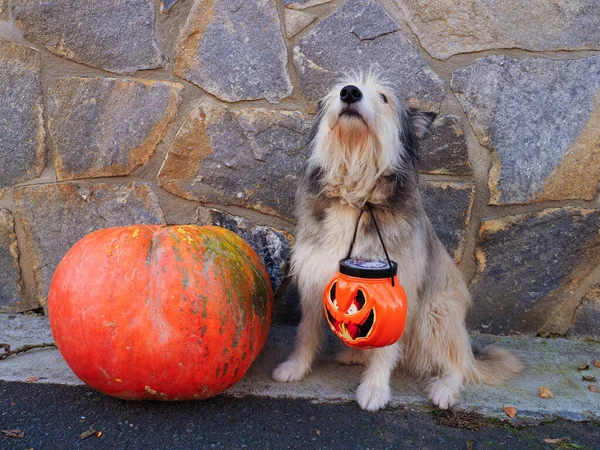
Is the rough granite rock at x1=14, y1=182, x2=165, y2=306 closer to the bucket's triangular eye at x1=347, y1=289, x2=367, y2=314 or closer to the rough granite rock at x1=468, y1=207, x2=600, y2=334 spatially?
the bucket's triangular eye at x1=347, y1=289, x2=367, y2=314

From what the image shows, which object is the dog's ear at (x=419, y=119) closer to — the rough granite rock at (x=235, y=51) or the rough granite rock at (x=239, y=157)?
the rough granite rock at (x=239, y=157)

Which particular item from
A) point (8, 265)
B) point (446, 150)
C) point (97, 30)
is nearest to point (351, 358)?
point (446, 150)

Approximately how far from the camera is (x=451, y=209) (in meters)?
2.90

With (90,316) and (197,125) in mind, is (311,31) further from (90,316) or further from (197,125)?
(90,316)

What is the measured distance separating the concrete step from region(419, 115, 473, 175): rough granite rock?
115 cm

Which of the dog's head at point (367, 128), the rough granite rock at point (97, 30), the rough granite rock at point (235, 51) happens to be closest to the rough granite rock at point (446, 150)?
the dog's head at point (367, 128)

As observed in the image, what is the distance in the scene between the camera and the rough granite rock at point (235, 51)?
280cm

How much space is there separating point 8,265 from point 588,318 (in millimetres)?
3783

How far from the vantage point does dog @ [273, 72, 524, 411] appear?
213 cm

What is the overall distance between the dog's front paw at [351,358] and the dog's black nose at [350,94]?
4.66 ft

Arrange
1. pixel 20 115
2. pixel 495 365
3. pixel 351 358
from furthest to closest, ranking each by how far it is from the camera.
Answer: pixel 20 115
pixel 351 358
pixel 495 365

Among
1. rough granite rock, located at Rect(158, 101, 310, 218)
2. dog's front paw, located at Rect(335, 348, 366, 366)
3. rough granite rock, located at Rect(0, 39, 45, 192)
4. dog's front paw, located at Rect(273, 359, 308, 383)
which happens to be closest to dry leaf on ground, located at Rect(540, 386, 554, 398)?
dog's front paw, located at Rect(335, 348, 366, 366)

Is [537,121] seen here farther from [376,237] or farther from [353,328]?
[353,328]

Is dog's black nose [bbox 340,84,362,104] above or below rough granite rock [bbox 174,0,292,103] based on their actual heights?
below
